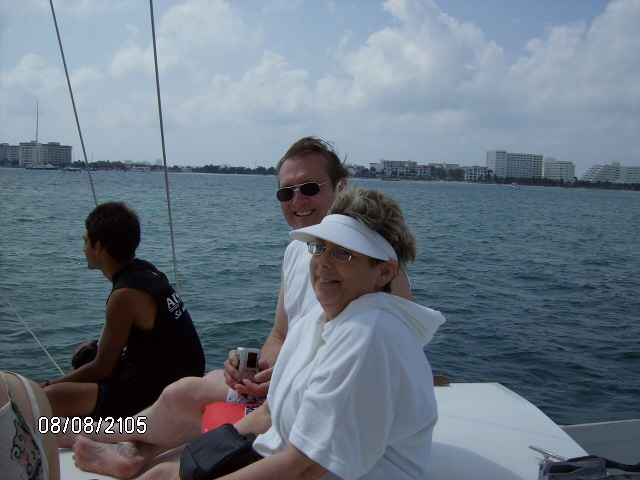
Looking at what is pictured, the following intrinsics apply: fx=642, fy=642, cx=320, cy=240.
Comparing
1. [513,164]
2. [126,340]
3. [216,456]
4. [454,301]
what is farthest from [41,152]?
[513,164]

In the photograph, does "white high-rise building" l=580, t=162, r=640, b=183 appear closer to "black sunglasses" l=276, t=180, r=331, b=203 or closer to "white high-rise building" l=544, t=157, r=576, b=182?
"white high-rise building" l=544, t=157, r=576, b=182

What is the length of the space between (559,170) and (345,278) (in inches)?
4641

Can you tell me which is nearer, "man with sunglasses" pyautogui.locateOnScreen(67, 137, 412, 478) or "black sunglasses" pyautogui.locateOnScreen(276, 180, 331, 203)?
"man with sunglasses" pyautogui.locateOnScreen(67, 137, 412, 478)

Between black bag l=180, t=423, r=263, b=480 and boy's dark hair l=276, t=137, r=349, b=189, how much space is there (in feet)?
4.59

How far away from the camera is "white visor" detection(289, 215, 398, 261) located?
5.90ft

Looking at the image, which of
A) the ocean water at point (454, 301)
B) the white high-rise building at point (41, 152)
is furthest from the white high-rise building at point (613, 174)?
the white high-rise building at point (41, 152)

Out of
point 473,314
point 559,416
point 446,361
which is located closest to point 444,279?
point 473,314

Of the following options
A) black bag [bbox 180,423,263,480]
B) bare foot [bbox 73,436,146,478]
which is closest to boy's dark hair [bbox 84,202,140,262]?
bare foot [bbox 73,436,146,478]

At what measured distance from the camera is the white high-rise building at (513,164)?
104794 millimetres

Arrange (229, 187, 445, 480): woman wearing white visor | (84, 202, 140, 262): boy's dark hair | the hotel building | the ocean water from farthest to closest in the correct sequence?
the ocean water
the hotel building
(84, 202, 140, 262): boy's dark hair
(229, 187, 445, 480): woman wearing white visor

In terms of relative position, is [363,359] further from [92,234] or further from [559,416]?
[559,416]

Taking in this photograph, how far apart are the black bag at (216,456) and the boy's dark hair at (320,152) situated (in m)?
1.40

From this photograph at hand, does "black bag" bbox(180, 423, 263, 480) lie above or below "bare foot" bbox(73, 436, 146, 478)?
above

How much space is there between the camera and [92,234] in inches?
124
